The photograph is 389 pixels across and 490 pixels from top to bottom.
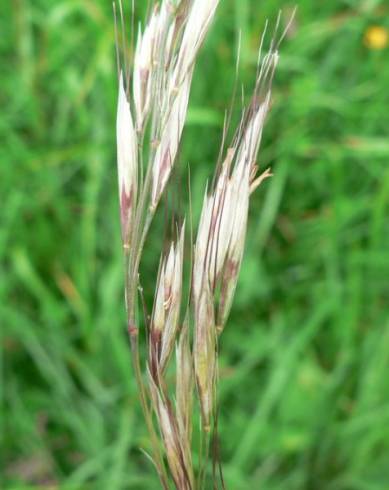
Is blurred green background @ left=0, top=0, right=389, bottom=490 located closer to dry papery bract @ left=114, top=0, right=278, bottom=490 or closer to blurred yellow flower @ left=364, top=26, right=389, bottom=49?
blurred yellow flower @ left=364, top=26, right=389, bottom=49

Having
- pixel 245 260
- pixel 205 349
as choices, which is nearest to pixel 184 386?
pixel 205 349

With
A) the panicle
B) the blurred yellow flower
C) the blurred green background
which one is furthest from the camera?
the blurred yellow flower

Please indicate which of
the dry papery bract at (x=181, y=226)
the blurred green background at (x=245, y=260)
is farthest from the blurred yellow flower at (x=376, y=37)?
the dry papery bract at (x=181, y=226)

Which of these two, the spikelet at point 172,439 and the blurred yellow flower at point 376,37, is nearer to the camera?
the spikelet at point 172,439

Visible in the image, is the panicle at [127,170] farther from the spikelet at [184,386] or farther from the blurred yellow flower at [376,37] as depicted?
the blurred yellow flower at [376,37]

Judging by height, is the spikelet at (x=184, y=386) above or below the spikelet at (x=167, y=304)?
below

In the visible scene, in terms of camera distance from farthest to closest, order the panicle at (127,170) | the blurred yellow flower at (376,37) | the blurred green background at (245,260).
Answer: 1. the blurred yellow flower at (376,37)
2. the blurred green background at (245,260)
3. the panicle at (127,170)

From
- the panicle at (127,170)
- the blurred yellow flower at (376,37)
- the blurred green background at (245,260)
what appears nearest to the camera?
the panicle at (127,170)

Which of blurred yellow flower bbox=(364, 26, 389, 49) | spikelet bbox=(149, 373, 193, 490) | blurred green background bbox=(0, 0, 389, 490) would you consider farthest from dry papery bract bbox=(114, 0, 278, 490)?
blurred yellow flower bbox=(364, 26, 389, 49)
